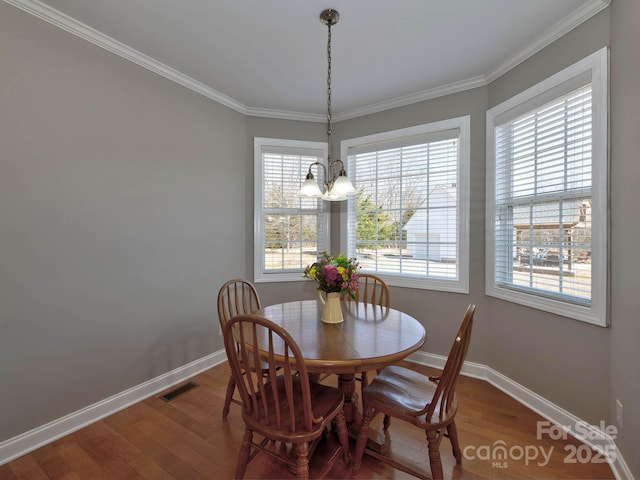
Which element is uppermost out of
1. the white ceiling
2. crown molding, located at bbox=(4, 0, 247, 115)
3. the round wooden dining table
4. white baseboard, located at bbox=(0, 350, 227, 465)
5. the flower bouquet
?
the white ceiling

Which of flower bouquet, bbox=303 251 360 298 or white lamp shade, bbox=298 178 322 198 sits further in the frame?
white lamp shade, bbox=298 178 322 198

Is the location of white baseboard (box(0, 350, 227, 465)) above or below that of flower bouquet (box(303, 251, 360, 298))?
below

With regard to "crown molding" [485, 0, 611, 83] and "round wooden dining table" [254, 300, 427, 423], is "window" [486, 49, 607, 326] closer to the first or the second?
"crown molding" [485, 0, 611, 83]

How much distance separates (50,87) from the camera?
190 cm

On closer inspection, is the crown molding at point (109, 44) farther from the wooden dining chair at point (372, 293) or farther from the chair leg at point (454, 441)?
the chair leg at point (454, 441)

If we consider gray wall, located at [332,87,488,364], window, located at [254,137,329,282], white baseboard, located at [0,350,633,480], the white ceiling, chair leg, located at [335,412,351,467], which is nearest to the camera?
chair leg, located at [335,412,351,467]

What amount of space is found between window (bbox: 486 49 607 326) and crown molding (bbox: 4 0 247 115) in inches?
106

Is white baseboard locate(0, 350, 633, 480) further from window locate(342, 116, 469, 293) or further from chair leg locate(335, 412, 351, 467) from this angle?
chair leg locate(335, 412, 351, 467)

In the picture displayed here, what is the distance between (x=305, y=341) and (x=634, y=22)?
235 cm

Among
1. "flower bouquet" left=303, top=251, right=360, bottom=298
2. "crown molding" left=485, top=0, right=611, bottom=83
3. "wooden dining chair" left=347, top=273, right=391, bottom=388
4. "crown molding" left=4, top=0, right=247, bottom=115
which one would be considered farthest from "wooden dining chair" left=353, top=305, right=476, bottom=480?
"crown molding" left=4, top=0, right=247, bottom=115

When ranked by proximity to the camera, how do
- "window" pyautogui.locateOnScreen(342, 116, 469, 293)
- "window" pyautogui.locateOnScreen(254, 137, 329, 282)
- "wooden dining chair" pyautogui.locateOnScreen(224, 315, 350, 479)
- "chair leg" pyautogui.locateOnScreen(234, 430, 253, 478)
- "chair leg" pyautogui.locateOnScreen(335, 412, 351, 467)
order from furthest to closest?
"window" pyautogui.locateOnScreen(254, 137, 329, 282), "window" pyautogui.locateOnScreen(342, 116, 469, 293), "chair leg" pyautogui.locateOnScreen(335, 412, 351, 467), "chair leg" pyautogui.locateOnScreen(234, 430, 253, 478), "wooden dining chair" pyautogui.locateOnScreen(224, 315, 350, 479)

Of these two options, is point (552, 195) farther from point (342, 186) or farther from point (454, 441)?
point (454, 441)

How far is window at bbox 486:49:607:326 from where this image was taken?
1802 millimetres

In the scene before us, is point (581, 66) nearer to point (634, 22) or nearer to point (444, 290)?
point (634, 22)
